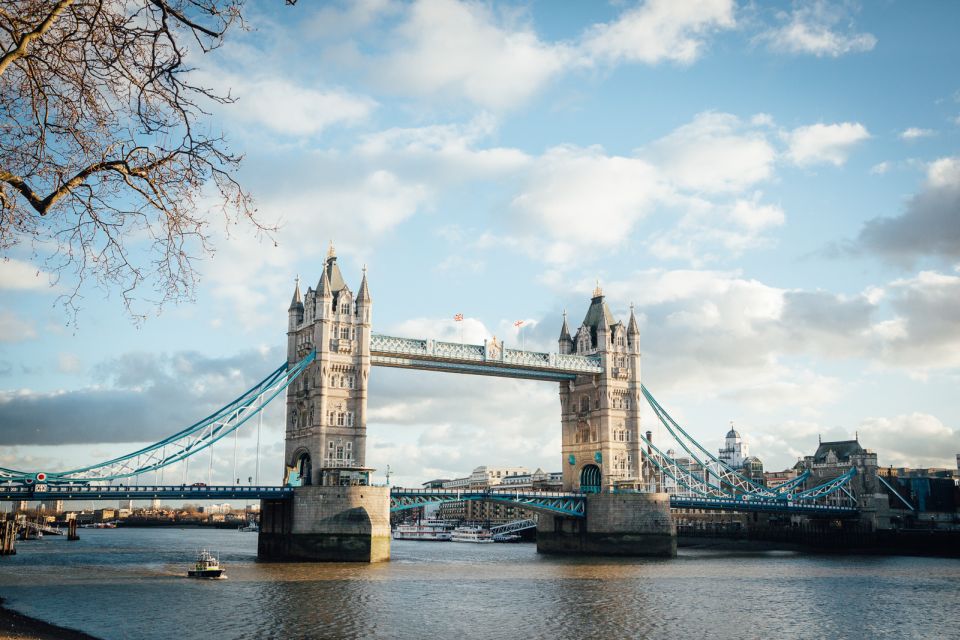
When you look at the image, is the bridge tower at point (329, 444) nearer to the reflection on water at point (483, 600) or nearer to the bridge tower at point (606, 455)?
the reflection on water at point (483, 600)

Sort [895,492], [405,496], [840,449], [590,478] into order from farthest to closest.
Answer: [840,449], [895,492], [590,478], [405,496]

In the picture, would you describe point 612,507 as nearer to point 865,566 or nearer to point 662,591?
point 865,566

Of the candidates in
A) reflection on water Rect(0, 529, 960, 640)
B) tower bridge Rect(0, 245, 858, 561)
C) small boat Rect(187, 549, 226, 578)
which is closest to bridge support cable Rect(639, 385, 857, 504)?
tower bridge Rect(0, 245, 858, 561)

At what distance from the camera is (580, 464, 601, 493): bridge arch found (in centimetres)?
8644

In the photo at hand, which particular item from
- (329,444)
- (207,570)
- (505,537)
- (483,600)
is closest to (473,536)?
(505,537)

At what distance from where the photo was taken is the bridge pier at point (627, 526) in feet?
256

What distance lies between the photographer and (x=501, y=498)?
7606 cm

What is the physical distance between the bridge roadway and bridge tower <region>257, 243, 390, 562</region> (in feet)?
12.7

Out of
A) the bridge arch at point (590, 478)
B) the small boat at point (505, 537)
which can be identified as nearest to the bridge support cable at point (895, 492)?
the bridge arch at point (590, 478)

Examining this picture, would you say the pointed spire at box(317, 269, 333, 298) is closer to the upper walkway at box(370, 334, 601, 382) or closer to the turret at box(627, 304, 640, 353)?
the upper walkway at box(370, 334, 601, 382)

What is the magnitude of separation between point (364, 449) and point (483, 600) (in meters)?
30.8

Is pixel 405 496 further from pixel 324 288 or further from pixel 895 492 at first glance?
pixel 895 492

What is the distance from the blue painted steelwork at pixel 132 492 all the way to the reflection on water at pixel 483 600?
193 inches

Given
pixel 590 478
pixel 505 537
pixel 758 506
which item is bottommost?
pixel 505 537
